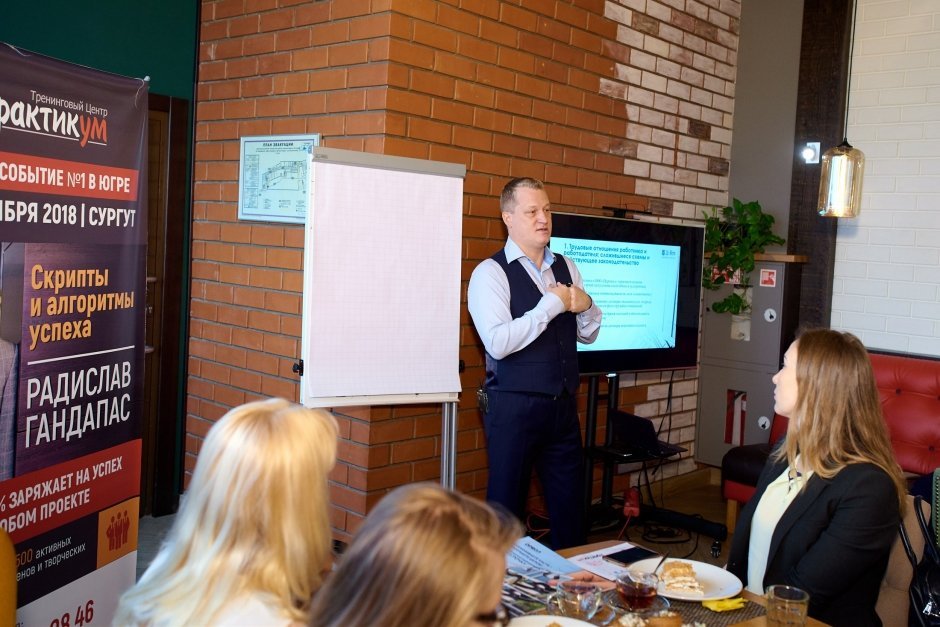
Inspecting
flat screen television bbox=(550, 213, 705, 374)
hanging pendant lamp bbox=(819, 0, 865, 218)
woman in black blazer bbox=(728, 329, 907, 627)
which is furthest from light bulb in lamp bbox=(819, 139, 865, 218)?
woman in black blazer bbox=(728, 329, 907, 627)

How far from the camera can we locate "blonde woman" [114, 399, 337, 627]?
4.38 feet

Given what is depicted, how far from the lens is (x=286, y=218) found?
3.75m

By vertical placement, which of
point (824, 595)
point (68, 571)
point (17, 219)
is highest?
point (17, 219)

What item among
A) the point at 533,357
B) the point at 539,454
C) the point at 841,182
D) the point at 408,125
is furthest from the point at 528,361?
the point at 841,182

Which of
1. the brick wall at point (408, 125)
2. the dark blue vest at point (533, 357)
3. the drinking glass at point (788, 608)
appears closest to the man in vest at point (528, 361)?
the dark blue vest at point (533, 357)

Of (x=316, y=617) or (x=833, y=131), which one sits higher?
(x=833, y=131)

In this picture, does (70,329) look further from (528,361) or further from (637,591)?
(637,591)

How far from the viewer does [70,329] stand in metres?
2.55

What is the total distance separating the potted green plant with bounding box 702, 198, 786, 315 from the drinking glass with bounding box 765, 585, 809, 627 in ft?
11.6

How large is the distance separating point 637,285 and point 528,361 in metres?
1.18

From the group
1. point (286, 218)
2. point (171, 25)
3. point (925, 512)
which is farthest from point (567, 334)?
point (171, 25)

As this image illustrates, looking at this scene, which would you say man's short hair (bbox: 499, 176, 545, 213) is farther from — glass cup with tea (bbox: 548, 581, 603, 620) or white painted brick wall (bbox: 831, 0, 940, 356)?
white painted brick wall (bbox: 831, 0, 940, 356)

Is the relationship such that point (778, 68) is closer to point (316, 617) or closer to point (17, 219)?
point (17, 219)

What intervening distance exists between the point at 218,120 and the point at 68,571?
2.26 meters
